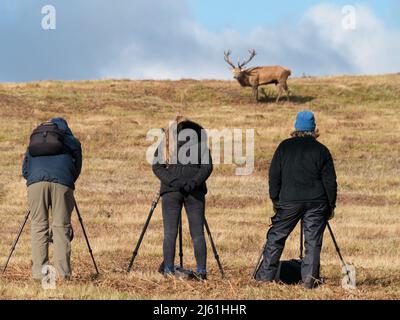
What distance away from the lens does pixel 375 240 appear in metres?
17.6

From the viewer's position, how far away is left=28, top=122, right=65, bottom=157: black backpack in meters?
11.6

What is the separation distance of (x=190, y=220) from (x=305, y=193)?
1640mm

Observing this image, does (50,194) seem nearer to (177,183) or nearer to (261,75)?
(177,183)

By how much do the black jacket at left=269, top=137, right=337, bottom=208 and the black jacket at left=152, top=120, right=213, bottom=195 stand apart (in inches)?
37.2

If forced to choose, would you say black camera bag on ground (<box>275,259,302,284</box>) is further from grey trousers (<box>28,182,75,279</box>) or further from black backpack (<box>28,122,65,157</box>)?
black backpack (<box>28,122,65,157</box>)

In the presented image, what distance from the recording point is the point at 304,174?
453 inches

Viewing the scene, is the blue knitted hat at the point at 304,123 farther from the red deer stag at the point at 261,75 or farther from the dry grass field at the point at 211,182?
the red deer stag at the point at 261,75

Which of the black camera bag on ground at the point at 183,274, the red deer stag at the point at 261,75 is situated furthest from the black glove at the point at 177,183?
the red deer stag at the point at 261,75

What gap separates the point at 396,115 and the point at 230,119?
916cm

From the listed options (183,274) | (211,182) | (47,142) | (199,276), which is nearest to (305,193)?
(199,276)

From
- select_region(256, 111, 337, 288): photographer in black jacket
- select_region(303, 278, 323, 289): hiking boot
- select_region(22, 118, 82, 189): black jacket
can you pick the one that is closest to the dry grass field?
select_region(303, 278, 323, 289): hiking boot

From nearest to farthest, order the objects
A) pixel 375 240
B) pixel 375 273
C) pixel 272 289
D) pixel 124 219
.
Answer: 1. pixel 272 289
2. pixel 375 273
3. pixel 375 240
4. pixel 124 219
